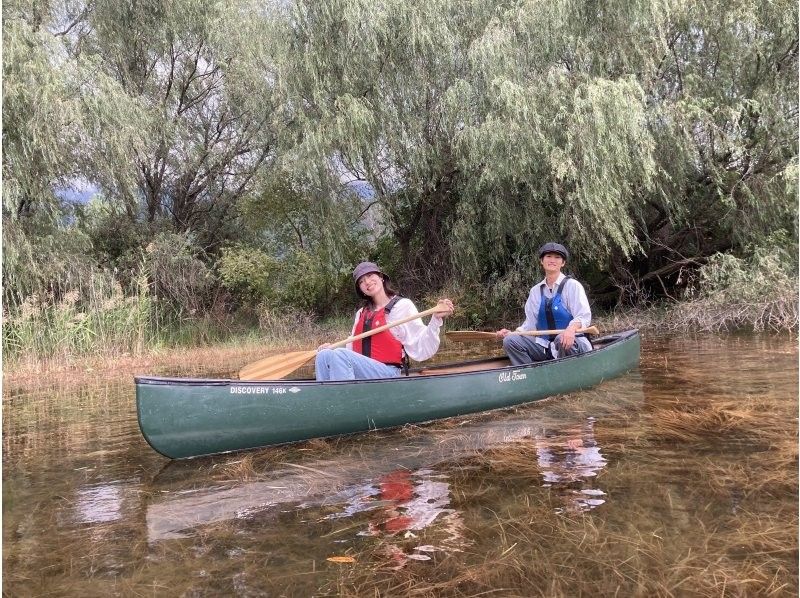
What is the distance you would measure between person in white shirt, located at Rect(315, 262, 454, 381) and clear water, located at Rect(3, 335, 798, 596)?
48 centimetres

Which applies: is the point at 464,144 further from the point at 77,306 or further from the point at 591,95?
the point at 77,306

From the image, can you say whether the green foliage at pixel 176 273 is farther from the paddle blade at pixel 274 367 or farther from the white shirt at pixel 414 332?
the white shirt at pixel 414 332

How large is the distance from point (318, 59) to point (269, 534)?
30.1ft

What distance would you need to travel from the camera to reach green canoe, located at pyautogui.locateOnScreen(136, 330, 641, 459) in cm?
355

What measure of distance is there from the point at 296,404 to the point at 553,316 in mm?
2556

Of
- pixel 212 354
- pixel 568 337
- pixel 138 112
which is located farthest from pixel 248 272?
pixel 568 337

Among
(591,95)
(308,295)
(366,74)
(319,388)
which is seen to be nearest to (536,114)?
(591,95)

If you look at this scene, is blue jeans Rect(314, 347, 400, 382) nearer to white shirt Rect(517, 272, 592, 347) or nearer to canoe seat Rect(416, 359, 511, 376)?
canoe seat Rect(416, 359, 511, 376)

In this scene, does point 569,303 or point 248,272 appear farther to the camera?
point 248,272

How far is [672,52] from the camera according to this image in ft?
31.1

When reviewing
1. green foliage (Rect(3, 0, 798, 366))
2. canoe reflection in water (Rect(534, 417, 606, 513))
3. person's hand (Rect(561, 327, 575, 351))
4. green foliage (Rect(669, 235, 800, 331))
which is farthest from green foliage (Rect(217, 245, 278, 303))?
canoe reflection in water (Rect(534, 417, 606, 513))

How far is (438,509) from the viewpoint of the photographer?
268 cm

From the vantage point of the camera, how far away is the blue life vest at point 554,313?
17.9 feet

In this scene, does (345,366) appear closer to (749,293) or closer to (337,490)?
(337,490)
